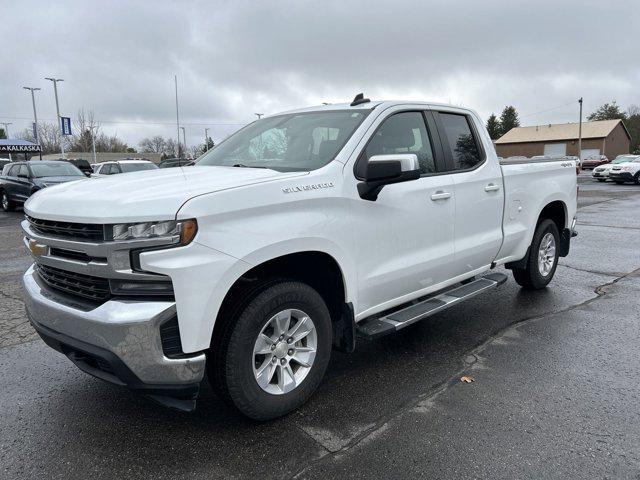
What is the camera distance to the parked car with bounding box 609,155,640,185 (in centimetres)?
2659

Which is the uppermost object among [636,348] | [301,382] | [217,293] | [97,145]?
[97,145]

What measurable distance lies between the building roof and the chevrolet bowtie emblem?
7563 cm

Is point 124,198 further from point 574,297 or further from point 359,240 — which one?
point 574,297

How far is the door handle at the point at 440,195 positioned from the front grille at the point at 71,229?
245cm

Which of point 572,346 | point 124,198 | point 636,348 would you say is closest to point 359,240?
point 124,198

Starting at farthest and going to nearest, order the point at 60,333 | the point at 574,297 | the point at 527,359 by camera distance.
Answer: the point at 574,297 < the point at 527,359 < the point at 60,333

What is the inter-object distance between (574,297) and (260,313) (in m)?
4.40

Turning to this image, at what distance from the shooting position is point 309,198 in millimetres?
3053

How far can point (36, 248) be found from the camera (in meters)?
3.10

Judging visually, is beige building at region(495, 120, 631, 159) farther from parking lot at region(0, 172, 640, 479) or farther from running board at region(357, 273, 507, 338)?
parking lot at region(0, 172, 640, 479)

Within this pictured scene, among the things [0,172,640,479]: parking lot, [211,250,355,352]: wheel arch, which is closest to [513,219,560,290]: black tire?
[0,172,640,479]: parking lot

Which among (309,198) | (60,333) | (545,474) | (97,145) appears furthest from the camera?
(97,145)

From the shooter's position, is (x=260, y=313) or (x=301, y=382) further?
(x=301, y=382)

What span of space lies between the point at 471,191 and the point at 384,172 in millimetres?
1481
